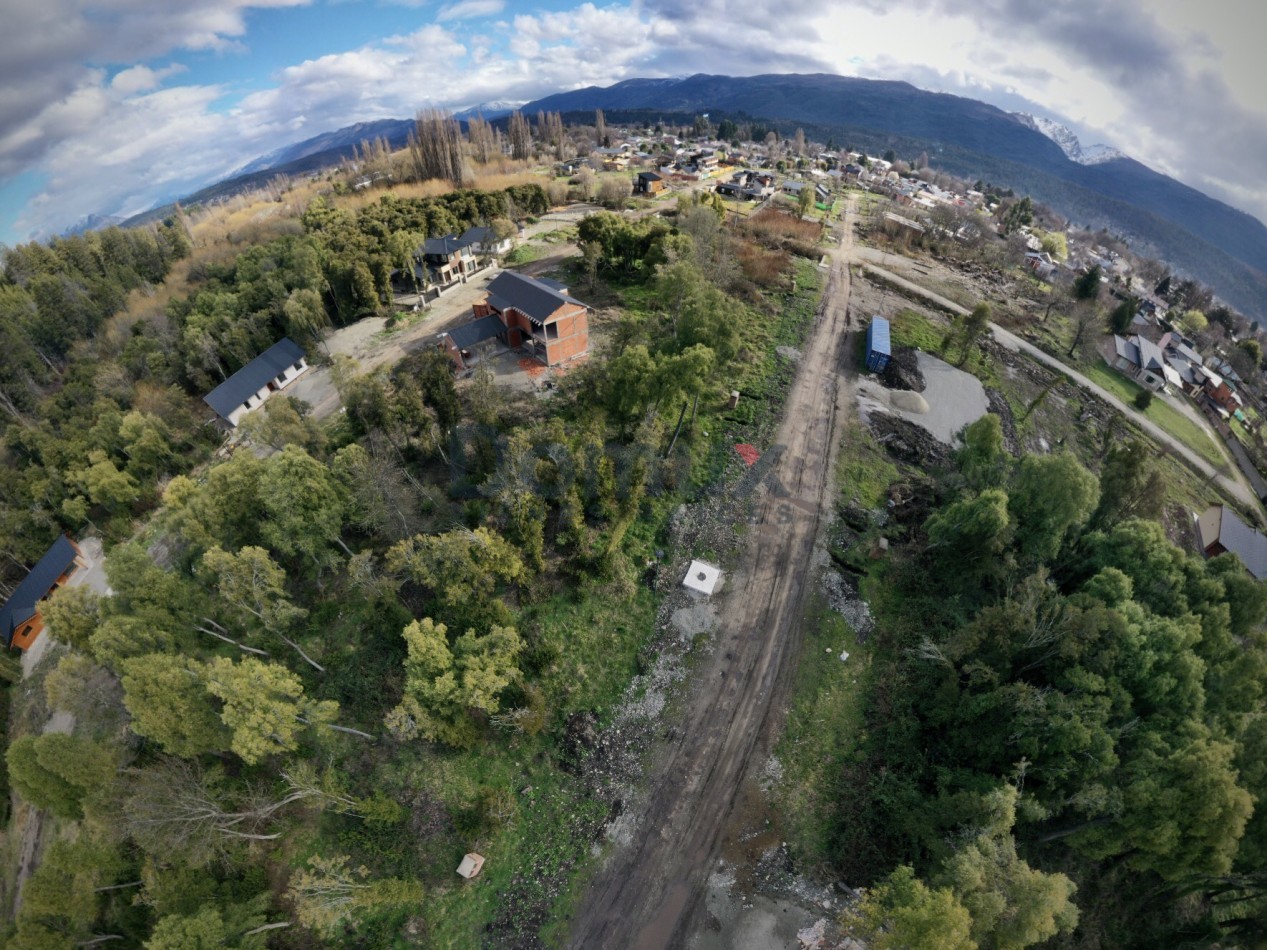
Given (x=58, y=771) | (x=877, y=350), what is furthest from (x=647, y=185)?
(x=58, y=771)

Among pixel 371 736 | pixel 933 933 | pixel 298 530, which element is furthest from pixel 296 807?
pixel 933 933

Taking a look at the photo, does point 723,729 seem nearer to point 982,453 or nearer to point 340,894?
point 340,894

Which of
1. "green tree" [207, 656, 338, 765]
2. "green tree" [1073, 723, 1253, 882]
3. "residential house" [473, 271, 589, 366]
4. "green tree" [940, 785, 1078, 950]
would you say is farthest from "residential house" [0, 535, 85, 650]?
"green tree" [1073, 723, 1253, 882]

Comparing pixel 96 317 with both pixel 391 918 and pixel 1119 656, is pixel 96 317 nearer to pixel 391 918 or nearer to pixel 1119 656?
pixel 391 918

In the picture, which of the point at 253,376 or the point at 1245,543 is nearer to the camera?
the point at 1245,543

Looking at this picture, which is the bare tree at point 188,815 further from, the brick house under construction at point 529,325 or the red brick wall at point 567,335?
the red brick wall at point 567,335

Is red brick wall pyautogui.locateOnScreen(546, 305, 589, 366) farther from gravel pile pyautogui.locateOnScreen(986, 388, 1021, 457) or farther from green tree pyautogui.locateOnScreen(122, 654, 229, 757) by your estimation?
gravel pile pyautogui.locateOnScreen(986, 388, 1021, 457)
